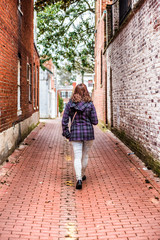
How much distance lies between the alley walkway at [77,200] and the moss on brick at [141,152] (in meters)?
0.17

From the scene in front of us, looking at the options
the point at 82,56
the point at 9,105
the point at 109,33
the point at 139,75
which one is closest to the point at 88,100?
the point at 139,75

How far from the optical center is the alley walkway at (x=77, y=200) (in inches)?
157

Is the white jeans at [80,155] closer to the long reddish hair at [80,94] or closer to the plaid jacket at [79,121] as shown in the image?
the plaid jacket at [79,121]

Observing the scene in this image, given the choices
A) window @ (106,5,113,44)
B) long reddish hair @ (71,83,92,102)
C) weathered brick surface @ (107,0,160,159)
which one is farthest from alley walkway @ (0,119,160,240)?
window @ (106,5,113,44)

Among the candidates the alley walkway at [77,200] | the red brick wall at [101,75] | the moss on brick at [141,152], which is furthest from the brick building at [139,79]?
the red brick wall at [101,75]

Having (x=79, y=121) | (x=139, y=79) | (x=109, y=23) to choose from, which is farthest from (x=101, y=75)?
(x=79, y=121)

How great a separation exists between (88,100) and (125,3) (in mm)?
6265

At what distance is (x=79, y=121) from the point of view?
596cm

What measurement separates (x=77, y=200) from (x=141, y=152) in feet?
10.4

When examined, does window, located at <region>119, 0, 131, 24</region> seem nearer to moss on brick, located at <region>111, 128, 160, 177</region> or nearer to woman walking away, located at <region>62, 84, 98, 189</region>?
moss on brick, located at <region>111, 128, 160, 177</region>

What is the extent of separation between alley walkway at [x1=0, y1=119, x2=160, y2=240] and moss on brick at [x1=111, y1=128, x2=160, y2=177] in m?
0.17

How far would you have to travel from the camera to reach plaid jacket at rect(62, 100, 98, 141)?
231 inches

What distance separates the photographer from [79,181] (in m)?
5.84

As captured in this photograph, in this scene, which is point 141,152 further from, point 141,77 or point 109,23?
point 109,23
